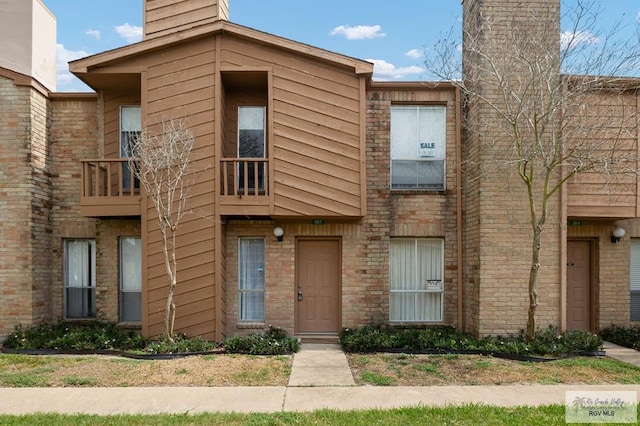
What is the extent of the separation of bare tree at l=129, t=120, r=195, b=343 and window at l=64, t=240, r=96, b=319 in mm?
2280

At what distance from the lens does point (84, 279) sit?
9.29m

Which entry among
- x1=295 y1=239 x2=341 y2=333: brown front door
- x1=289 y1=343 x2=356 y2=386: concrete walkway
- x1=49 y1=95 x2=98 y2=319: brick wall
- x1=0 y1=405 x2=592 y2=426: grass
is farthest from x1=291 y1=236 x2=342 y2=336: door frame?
x1=49 y1=95 x2=98 y2=319: brick wall

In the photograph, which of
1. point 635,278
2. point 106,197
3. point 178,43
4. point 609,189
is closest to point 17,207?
point 106,197

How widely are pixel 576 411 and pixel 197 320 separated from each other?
6473mm

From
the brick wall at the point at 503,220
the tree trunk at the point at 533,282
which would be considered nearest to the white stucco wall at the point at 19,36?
the brick wall at the point at 503,220

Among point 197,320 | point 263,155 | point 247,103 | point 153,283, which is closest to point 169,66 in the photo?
point 247,103

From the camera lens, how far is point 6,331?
8.33 meters

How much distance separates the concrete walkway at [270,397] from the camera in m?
5.19

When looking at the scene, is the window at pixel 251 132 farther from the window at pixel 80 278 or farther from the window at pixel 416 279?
the window at pixel 80 278

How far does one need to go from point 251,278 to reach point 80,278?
389 centimetres

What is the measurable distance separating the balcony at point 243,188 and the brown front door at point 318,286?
4.63 feet

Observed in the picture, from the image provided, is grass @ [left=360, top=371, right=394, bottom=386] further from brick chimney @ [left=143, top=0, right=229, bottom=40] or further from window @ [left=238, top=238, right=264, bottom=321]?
brick chimney @ [left=143, top=0, right=229, bottom=40]

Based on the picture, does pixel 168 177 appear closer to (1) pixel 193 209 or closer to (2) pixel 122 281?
(1) pixel 193 209

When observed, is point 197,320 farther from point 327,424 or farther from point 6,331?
point 327,424
